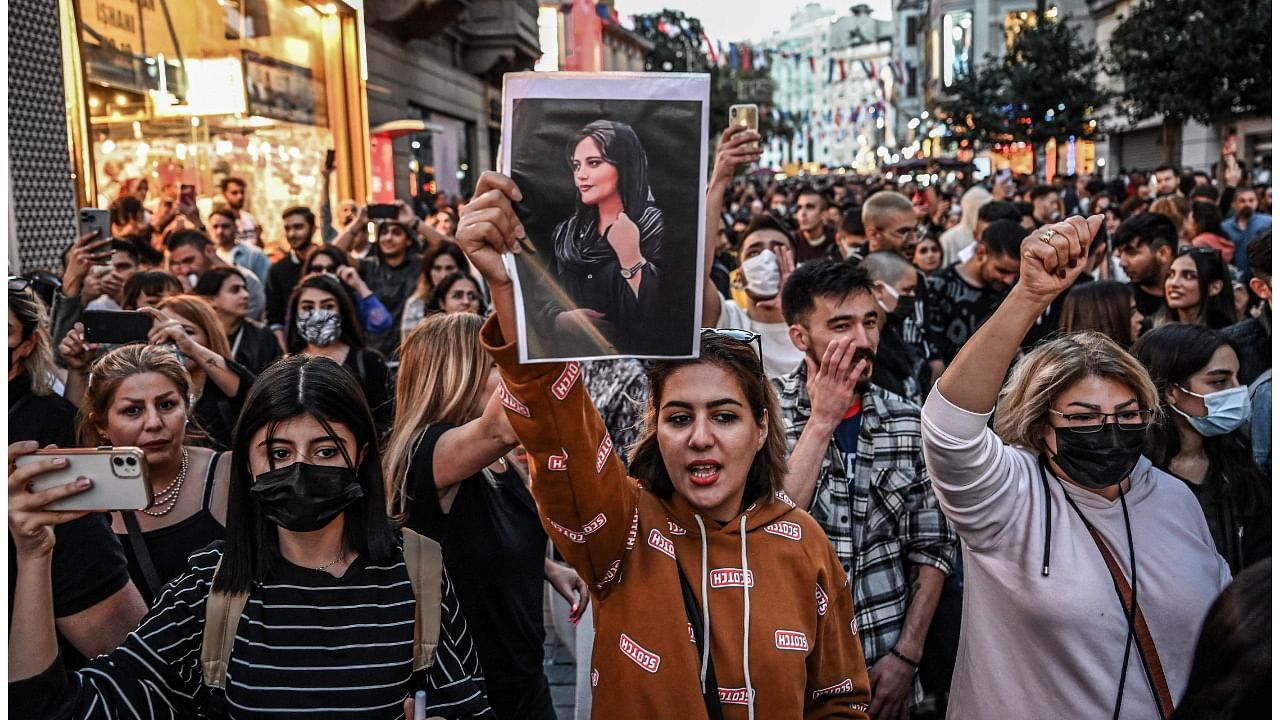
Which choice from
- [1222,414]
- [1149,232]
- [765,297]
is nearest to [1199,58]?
[1149,232]

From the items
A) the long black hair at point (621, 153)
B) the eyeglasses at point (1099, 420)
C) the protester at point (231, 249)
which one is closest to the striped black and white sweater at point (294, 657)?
the long black hair at point (621, 153)

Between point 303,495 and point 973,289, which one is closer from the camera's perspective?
point 303,495

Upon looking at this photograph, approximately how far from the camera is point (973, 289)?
684 centimetres

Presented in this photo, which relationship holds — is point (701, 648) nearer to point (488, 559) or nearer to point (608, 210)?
point (608, 210)

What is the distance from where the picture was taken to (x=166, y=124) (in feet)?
44.2

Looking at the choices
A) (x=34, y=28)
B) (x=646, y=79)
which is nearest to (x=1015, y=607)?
(x=646, y=79)

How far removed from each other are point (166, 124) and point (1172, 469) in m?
12.4

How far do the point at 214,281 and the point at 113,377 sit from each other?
2899 millimetres

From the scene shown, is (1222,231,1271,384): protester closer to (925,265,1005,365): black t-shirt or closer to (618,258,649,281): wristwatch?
(925,265,1005,365): black t-shirt

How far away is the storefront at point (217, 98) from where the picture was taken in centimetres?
1098

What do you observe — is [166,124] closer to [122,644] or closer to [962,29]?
[122,644]

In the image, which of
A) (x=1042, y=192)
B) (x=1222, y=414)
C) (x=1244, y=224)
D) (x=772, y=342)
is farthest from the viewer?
(x=1042, y=192)

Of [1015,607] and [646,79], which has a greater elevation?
[646,79]

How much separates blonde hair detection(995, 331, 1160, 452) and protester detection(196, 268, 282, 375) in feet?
14.8
